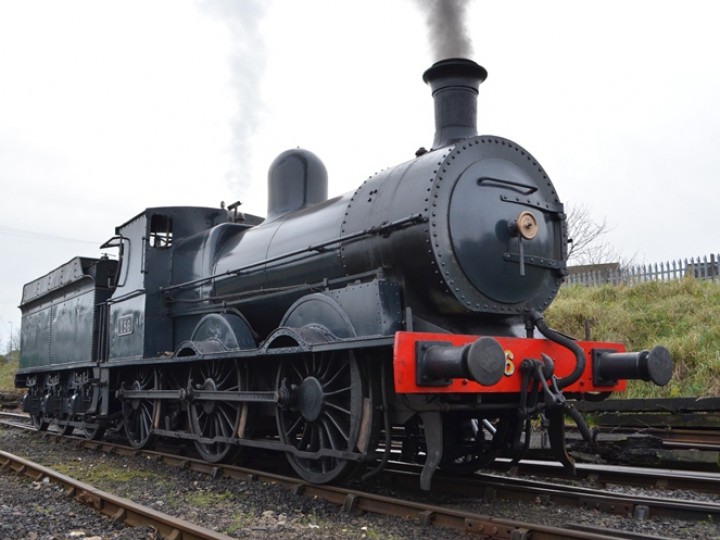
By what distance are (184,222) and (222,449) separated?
130 inches

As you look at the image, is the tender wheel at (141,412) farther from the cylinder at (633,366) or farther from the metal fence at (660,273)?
the metal fence at (660,273)

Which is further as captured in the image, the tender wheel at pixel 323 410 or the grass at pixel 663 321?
the grass at pixel 663 321

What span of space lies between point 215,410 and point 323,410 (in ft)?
6.72

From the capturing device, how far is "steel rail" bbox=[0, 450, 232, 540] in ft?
14.1

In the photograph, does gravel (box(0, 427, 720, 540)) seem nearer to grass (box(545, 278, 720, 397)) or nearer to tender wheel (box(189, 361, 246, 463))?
tender wheel (box(189, 361, 246, 463))

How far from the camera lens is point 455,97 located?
6.12 meters

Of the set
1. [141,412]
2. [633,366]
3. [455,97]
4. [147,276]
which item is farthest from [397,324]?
[141,412]

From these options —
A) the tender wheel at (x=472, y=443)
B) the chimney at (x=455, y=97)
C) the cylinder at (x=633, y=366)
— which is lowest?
the tender wheel at (x=472, y=443)

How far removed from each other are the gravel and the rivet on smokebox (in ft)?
3.40

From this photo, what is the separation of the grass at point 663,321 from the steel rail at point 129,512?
8.09 metres

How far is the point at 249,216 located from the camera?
30.9 ft

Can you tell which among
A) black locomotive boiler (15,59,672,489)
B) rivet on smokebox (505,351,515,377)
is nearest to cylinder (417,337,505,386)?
black locomotive boiler (15,59,672,489)

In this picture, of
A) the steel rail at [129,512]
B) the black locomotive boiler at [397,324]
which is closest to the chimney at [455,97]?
the black locomotive boiler at [397,324]

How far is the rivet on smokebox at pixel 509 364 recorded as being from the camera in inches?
194
